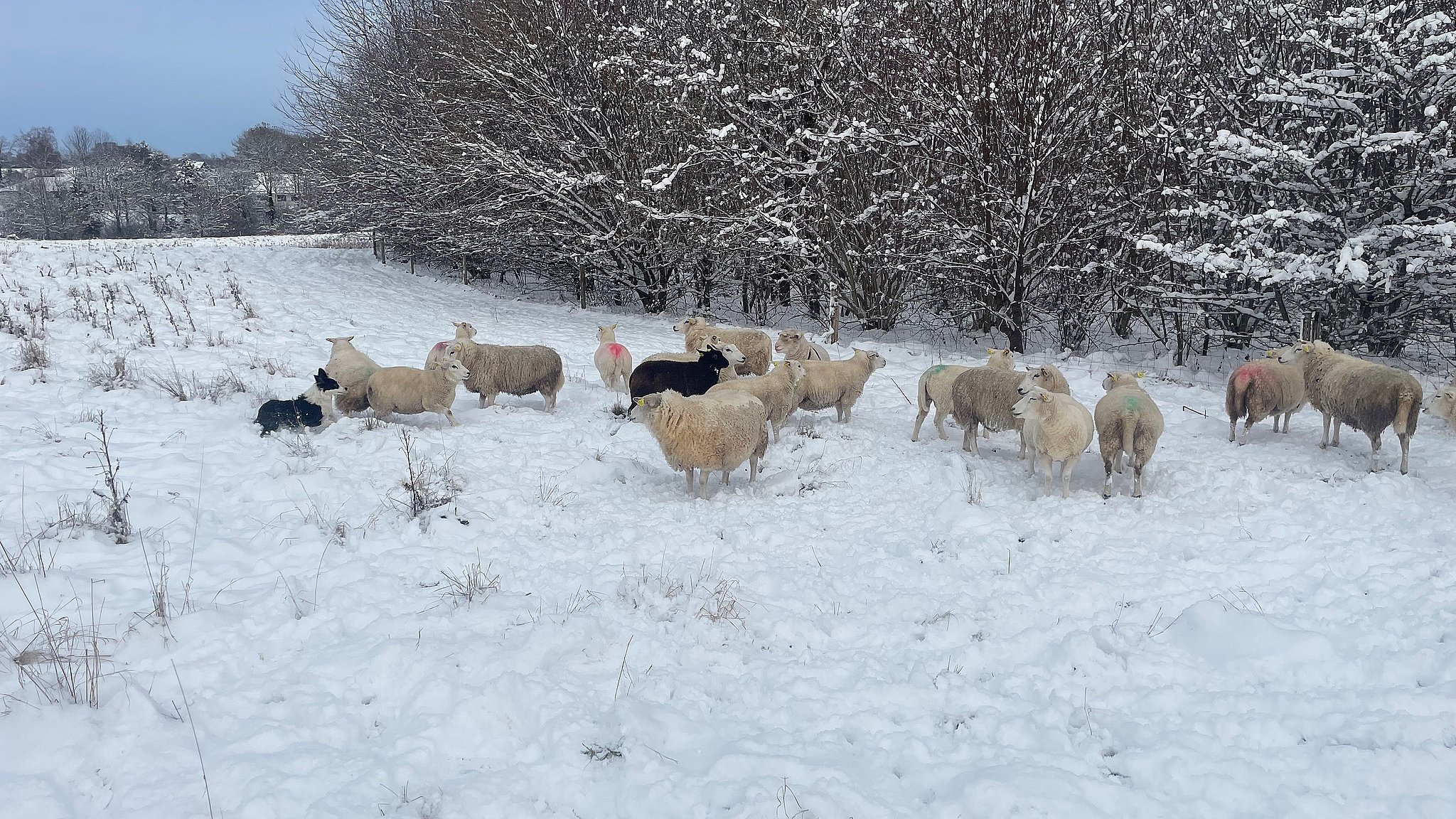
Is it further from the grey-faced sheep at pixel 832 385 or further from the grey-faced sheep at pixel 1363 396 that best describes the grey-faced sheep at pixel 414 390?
the grey-faced sheep at pixel 1363 396

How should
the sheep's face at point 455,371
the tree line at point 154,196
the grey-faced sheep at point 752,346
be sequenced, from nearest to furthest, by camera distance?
the sheep's face at point 455,371 → the grey-faced sheep at point 752,346 → the tree line at point 154,196

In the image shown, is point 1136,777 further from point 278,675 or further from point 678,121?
point 678,121

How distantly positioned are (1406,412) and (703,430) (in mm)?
5943

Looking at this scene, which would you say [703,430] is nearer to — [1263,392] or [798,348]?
[798,348]

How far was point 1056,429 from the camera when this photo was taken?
254 inches

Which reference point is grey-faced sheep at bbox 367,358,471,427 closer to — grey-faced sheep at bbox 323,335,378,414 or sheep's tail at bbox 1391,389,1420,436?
grey-faced sheep at bbox 323,335,378,414

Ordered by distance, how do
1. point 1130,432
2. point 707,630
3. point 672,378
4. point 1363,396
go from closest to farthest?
point 707,630
point 1130,432
point 1363,396
point 672,378

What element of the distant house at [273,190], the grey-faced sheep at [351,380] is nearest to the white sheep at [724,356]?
the grey-faced sheep at [351,380]

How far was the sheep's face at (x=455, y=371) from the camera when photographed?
796 centimetres

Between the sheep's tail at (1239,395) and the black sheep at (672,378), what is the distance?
5.42 meters

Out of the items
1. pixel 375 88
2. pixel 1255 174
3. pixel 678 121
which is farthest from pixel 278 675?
pixel 375 88

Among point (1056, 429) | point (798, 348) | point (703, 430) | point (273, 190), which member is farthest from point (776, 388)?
point (273, 190)

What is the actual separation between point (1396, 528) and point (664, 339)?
434 inches

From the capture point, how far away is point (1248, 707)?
11.9 feet
